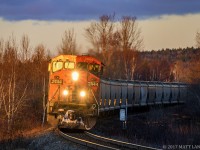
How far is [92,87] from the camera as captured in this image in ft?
72.3

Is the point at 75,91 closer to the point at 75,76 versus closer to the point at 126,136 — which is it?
the point at 75,76

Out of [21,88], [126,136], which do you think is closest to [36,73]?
[21,88]

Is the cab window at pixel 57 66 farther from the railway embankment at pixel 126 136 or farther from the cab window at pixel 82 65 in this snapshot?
the railway embankment at pixel 126 136

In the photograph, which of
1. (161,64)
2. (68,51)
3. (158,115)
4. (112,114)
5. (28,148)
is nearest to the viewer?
(28,148)

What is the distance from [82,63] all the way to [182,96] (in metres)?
28.1

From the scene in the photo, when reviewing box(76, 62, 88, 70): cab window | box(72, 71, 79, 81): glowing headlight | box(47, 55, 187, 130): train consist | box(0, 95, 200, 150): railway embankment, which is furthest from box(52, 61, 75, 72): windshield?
box(0, 95, 200, 150): railway embankment

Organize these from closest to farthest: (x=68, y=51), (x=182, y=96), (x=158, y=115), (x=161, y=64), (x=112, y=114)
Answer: (x=112, y=114) → (x=158, y=115) → (x=182, y=96) → (x=68, y=51) → (x=161, y=64)

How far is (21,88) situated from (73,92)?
19.6 meters

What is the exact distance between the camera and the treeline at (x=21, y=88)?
98.4 ft

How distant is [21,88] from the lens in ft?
132

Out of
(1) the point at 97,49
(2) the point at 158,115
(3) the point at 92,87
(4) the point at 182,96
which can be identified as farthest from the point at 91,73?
(1) the point at 97,49

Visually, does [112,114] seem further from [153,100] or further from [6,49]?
[6,49]

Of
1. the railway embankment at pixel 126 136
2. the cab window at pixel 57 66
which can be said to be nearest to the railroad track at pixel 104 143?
the railway embankment at pixel 126 136

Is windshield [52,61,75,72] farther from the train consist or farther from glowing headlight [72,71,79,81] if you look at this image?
glowing headlight [72,71,79,81]
